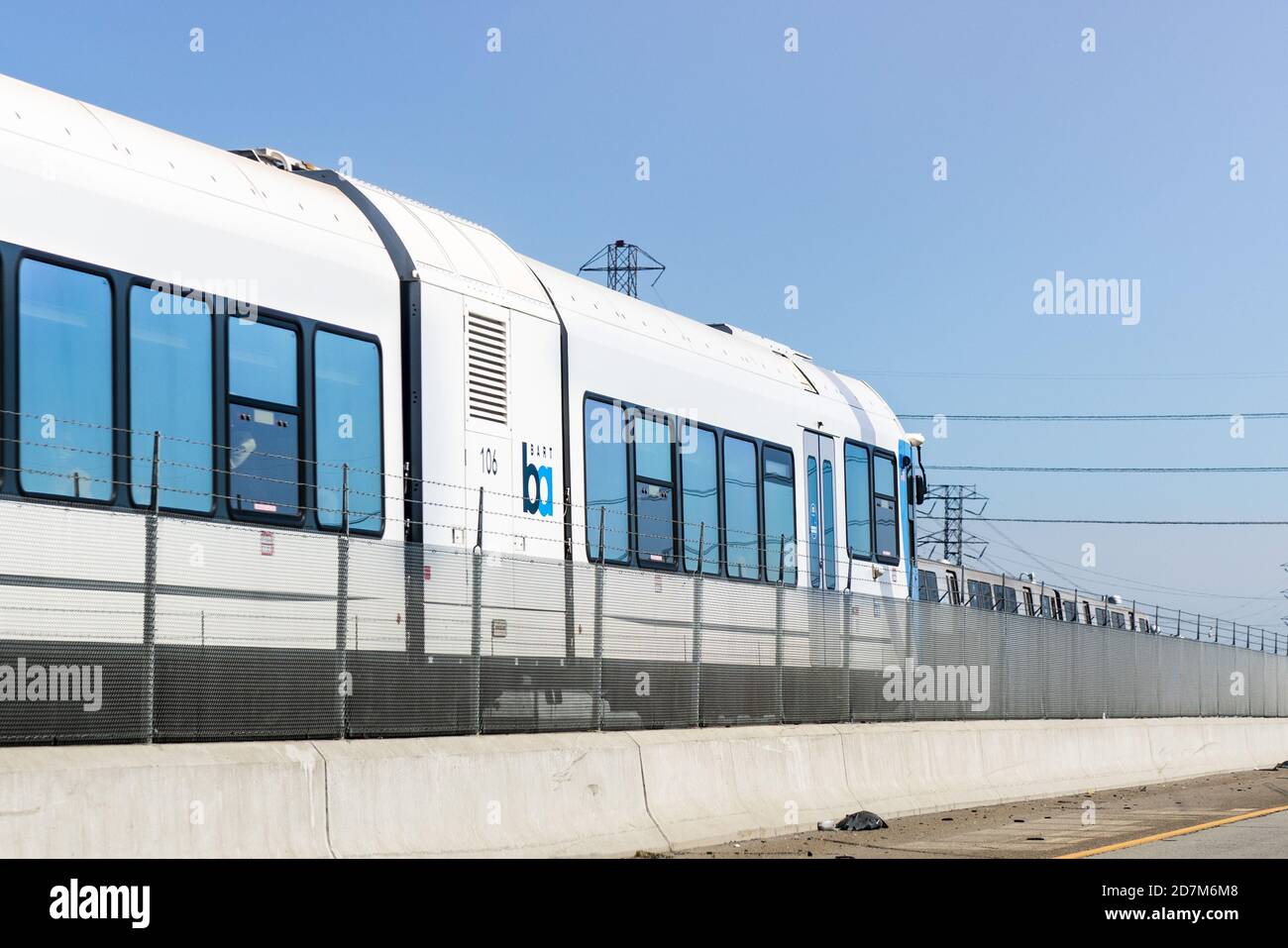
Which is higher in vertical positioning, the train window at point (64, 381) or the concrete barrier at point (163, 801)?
the train window at point (64, 381)

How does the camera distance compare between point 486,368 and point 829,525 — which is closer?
point 486,368

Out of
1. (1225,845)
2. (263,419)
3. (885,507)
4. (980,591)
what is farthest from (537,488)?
(980,591)

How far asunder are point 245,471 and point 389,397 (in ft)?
5.93

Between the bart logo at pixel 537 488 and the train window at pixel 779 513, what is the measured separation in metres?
4.58

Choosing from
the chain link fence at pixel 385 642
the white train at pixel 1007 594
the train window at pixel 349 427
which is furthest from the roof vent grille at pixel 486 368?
the white train at pixel 1007 594

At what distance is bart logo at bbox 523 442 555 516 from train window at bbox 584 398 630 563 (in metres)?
0.59

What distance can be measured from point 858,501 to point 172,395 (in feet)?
41.3

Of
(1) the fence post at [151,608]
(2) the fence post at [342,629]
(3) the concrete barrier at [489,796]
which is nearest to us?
(1) the fence post at [151,608]

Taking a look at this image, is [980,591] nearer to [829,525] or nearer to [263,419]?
[829,525]

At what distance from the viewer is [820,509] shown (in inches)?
877

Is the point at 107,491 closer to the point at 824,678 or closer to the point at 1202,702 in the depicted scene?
the point at 824,678

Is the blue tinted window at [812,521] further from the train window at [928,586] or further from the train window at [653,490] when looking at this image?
the train window at [928,586]

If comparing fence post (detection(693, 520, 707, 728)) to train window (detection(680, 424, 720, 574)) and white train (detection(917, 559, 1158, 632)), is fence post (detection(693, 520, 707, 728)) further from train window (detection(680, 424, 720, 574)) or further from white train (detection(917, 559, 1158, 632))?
white train (detection(917, 559, 1158, 632))

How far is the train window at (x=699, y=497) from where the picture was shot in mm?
19031
